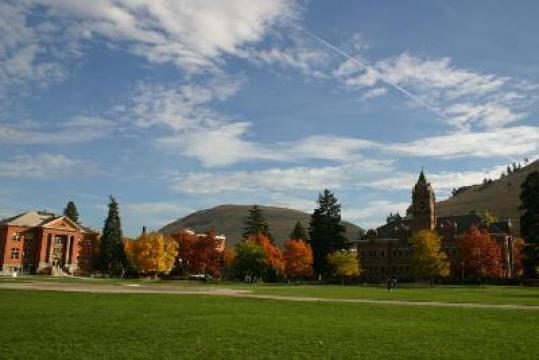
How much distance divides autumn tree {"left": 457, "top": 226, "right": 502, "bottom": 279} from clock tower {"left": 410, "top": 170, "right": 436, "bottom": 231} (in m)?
16.5

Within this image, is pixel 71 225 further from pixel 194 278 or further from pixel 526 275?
pixel 526 275

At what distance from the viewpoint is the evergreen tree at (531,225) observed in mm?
81125

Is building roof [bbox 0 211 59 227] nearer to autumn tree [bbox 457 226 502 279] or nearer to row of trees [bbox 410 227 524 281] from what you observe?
row of trees [bbox 410 227 524 281]

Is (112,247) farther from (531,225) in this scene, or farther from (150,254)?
(531,225)

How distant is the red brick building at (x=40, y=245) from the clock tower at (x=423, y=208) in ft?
227

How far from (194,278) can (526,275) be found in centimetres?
5727

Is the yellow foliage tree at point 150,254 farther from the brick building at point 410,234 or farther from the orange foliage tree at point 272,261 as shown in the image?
the brick building at point 410,234

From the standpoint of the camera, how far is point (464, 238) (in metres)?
104

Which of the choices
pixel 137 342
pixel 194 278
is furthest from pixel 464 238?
pixel 137 342

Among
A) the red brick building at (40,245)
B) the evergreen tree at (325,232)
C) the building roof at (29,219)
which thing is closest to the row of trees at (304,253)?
the evergreen tree at (325,232)

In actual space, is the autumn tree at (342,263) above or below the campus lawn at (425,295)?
above

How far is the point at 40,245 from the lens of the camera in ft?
366

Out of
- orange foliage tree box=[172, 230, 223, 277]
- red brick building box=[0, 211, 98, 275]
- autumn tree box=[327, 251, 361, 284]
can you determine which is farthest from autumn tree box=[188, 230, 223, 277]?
red brick building box=[0, 211, 98, 275]

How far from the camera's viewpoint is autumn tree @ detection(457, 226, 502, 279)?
99.2 metres
